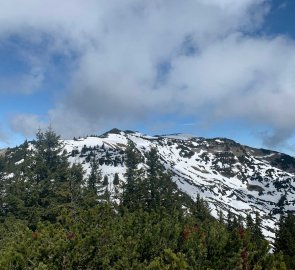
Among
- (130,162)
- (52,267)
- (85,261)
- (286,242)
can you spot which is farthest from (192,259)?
(130,162)

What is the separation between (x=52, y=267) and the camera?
67.1 ft

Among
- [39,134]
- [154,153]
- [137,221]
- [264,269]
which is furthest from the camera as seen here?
[154,153]

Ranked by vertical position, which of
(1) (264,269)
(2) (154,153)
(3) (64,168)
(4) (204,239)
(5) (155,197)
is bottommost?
(1) (264,269)

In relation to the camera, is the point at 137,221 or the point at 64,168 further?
the point at 64,168

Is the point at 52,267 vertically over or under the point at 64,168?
under

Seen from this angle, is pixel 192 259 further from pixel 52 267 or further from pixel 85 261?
pixel 52 267

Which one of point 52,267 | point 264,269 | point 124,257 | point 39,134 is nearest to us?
point 52,267

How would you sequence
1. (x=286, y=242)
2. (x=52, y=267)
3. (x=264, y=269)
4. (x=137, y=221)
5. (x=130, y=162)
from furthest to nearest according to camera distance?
(x=130, y=162), (x=286, y=242), (x=137, y=221), (x=264, y=269), (x=52, y=267)

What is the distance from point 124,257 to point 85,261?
7.06 ft

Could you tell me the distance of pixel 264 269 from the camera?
87.4 ft

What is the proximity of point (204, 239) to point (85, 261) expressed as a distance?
969 centimetres

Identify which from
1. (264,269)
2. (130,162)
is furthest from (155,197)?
(264,269)

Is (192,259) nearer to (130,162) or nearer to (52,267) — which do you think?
(52,267)

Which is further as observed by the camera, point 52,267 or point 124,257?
point 124,257
